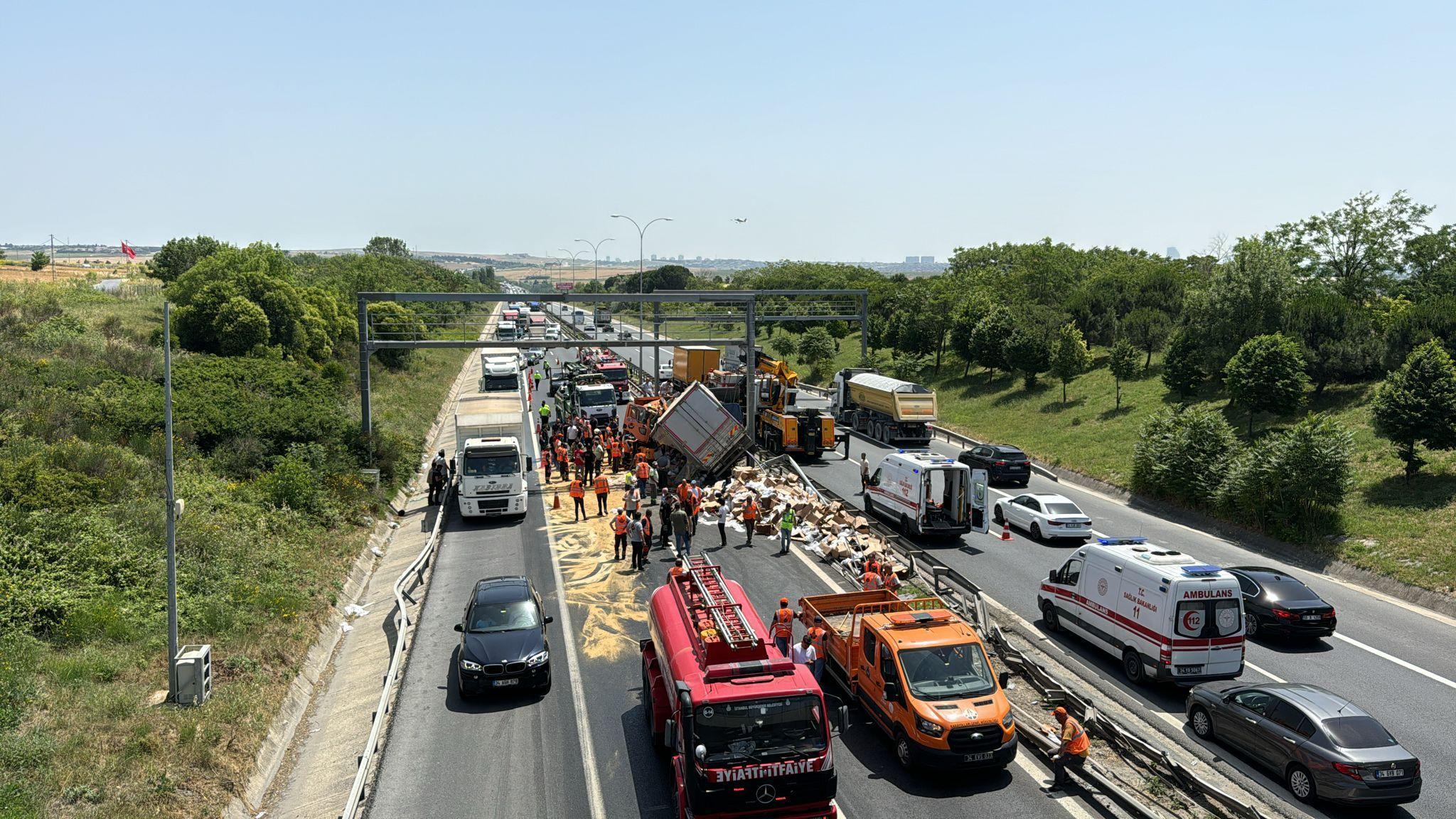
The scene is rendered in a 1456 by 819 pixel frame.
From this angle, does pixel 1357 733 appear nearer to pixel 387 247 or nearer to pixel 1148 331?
pixel 1148 331

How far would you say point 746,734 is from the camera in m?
10.7

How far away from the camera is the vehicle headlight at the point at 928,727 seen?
12289 mm

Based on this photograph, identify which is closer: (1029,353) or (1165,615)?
(1165,615)

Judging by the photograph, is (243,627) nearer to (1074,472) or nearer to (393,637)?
(393,637)

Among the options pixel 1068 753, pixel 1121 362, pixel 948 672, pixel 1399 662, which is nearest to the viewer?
pixel 1068 753

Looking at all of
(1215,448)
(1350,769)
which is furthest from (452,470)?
(1350,769)

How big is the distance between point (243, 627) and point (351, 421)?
16.4 m

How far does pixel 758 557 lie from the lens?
23.9 meters

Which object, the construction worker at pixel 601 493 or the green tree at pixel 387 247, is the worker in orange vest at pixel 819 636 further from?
the green tree at pixel 387 247

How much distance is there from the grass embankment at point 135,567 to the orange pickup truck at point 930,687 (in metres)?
9.03

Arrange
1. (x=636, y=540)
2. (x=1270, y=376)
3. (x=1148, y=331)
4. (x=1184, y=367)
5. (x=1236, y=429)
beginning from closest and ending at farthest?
1. (x=636, y=540)
2. (x=1270, y=376)
3. (x=1236, y=429)
4. (x=1184, y=367)
5. (x=1148, y=331)

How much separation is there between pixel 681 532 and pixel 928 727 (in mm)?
11145

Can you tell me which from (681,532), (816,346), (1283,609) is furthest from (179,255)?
(1283,609)

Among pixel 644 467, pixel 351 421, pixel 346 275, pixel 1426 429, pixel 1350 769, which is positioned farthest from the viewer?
pixel 346 275
